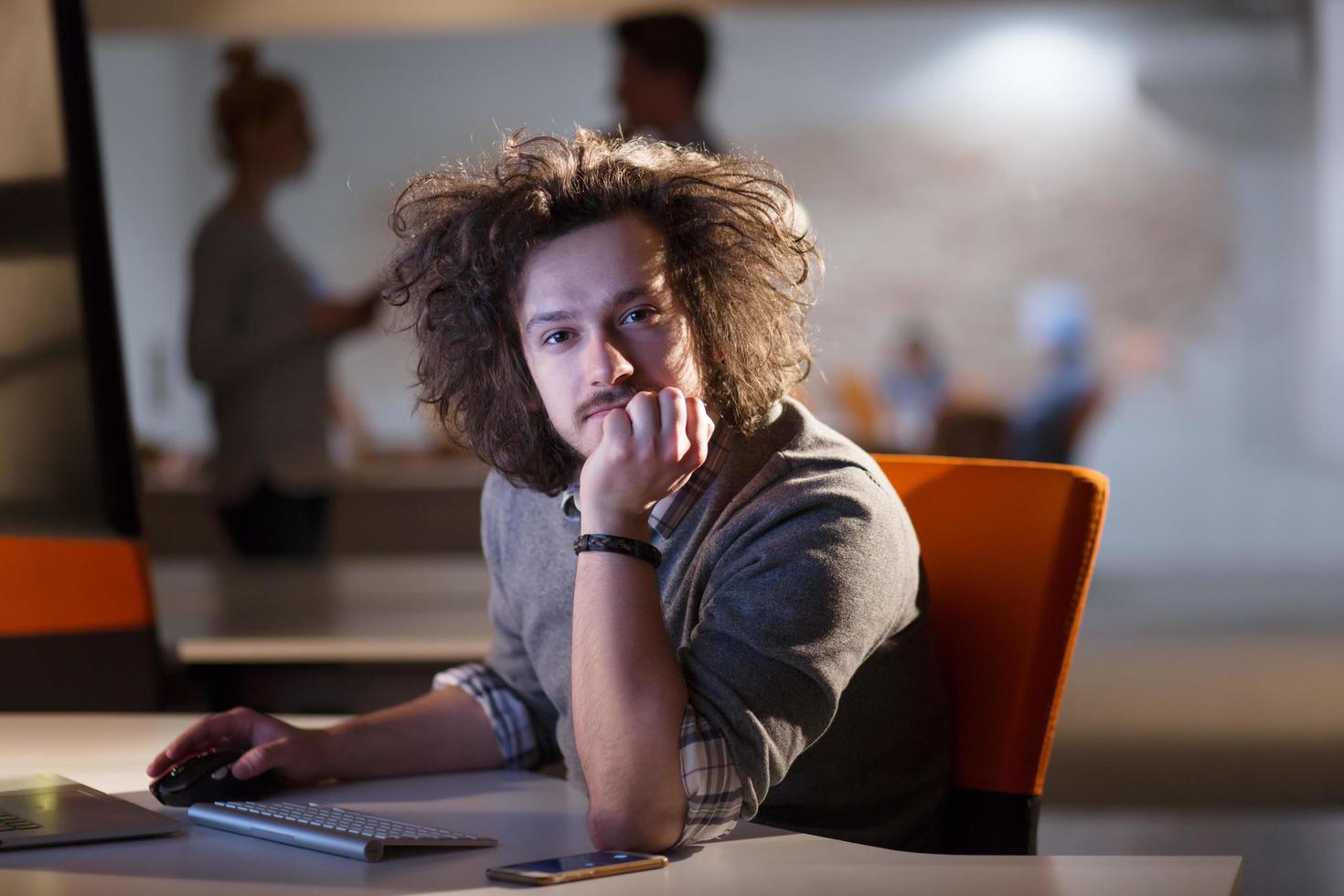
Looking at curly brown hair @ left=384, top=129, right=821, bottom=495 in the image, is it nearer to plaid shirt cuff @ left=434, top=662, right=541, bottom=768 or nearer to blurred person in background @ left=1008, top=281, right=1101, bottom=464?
plaid shirt cuff @ left=434, top=662, right=541, bottom=768

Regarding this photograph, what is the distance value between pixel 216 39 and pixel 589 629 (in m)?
6.47

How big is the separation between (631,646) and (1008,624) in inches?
16.8

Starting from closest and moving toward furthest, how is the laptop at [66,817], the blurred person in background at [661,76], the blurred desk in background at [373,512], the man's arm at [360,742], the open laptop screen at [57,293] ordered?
the laptop at [66,817], the man's arm at [360,742], the open laptop screen at [57,293], the blurred person in background at [661,76], the blurred desk in background at [373,512]

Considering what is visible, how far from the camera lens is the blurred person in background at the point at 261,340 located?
12.1 feet

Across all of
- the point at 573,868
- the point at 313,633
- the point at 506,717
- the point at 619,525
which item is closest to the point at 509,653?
the point at 506,717

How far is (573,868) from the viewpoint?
0.90 m

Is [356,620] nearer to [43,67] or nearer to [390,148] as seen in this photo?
[43,67]

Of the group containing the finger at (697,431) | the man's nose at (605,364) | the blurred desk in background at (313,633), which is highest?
the man's nose at (605,364)

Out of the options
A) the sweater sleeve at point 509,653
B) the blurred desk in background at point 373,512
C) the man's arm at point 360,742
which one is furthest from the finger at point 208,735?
the blurred desk in background at point 373,512

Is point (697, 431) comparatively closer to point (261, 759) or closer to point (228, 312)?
point (261, 759)

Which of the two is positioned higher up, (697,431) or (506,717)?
(697,431)

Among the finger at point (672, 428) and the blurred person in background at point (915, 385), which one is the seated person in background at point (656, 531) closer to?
the finger at point (672, 428)

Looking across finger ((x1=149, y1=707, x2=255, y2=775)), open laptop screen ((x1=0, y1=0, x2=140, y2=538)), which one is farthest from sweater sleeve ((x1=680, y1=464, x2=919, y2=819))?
open laptop screen ((x1=0, y1=0, x2=140, y2=538))

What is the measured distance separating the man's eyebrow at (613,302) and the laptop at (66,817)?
49cm
